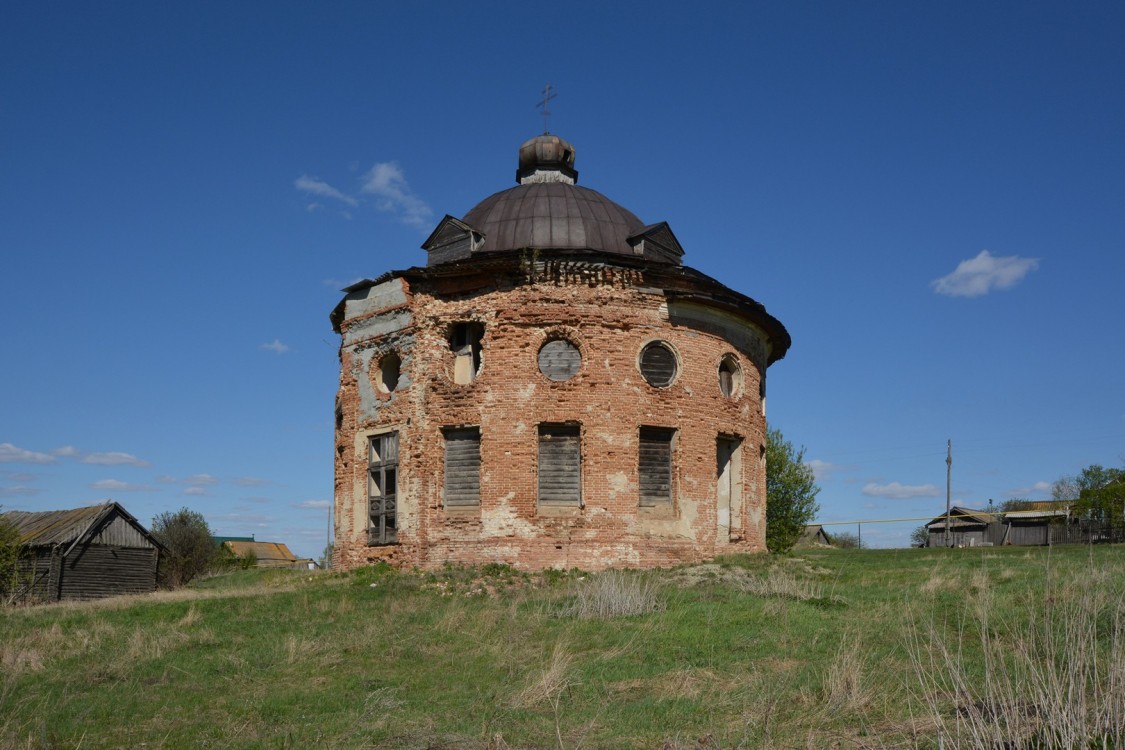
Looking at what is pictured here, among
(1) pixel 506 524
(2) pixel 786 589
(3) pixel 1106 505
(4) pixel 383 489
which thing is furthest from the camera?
(3) pixel 1106 505

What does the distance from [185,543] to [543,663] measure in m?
39.6

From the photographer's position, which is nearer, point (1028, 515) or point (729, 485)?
point (729, 485)

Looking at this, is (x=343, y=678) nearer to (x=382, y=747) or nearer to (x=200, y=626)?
(x=382, y=747)

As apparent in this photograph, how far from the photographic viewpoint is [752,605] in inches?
497

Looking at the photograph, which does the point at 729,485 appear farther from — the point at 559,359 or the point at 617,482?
the point at 559,359

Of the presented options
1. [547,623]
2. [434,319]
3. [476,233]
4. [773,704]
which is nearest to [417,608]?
[547,623]

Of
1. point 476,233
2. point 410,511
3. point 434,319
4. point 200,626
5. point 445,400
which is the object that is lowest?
point 200,626

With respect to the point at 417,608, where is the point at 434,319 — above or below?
above

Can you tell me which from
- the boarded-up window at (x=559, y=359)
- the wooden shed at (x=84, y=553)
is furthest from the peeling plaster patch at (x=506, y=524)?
the wooden shed at (x=84, y=553)

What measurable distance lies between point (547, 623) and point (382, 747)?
502cm

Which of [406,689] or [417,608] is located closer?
[406,689]

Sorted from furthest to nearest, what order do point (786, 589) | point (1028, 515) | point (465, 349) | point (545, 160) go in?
point (1028, 515), point (545, 160), point (465, 349), point (786, 589)

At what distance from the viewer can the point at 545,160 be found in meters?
23.6

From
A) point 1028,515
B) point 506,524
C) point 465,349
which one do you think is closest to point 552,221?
point 465,349
